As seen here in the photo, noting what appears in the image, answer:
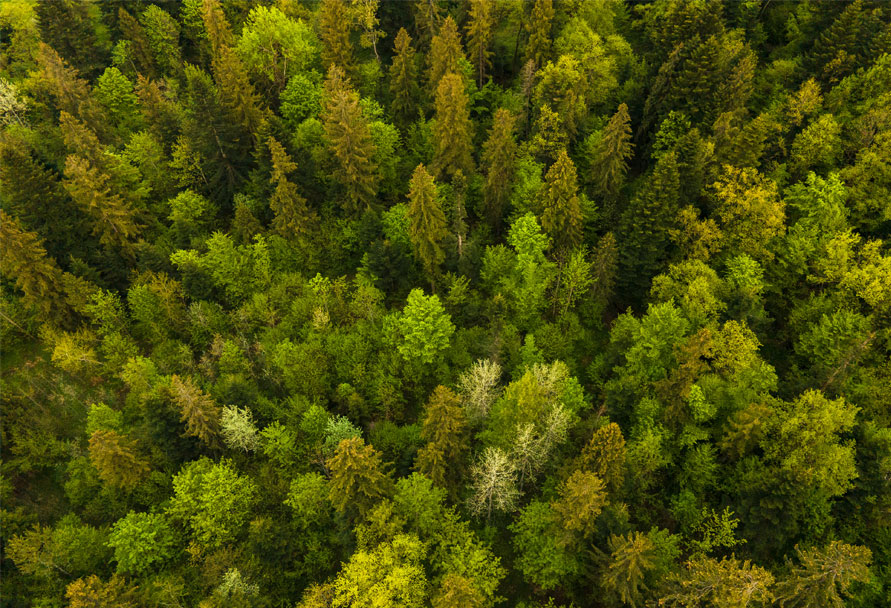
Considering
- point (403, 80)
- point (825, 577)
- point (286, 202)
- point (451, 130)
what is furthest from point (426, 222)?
point (825, 577)

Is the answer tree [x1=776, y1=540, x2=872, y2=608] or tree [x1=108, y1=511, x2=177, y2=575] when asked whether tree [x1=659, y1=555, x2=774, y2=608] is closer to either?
tree [x1=776, y1=540, x2=872, y2=608]

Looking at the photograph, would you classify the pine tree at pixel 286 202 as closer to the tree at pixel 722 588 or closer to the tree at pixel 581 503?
the tree at pixel 581 503

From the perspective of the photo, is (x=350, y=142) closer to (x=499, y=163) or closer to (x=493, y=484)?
(x=499, y=163)

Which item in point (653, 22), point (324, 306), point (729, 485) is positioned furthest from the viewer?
point (653, 22)

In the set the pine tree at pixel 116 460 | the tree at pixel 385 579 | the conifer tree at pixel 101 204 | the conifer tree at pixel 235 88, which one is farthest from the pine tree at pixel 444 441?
the conifer tree at pixel 101 204

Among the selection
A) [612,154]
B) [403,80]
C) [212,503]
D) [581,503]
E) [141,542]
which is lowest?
[141,542]

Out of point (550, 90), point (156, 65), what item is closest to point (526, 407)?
point (550, 90)

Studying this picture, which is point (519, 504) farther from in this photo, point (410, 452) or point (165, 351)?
point (165, 351)
